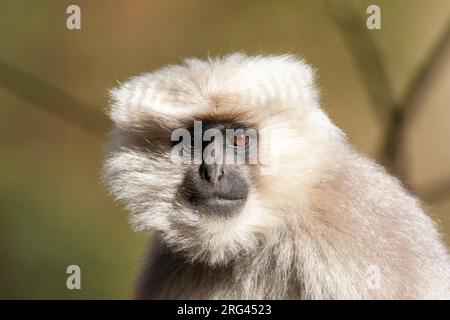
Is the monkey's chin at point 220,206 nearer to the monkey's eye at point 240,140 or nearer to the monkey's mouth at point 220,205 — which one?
the monkey's mouth at point 220,205

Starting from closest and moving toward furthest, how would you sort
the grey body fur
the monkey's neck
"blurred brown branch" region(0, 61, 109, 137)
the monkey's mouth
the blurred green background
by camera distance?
the grey body fur
the monkey's mouth
the monkey's neck
"blurred brown branch" region(0, 61, 109, 137)
the blurred green background

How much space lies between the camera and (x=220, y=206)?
5148mm

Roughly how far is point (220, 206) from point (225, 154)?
1.09 ft

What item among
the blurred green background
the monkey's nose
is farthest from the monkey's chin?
the blurred green background

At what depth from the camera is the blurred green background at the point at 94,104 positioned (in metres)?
10.4

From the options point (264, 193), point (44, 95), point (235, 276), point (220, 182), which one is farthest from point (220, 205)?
point (44, 95)

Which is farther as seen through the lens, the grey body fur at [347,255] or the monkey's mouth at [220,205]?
the monkey's mouth at [220,205]

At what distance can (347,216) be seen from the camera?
17.0 ft

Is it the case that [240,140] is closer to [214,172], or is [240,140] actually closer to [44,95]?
[214,172]

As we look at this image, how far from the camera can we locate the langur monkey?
5109 mm

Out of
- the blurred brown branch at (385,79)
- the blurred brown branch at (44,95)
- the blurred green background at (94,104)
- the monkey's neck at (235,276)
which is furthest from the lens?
the blurred green background at (94,104)

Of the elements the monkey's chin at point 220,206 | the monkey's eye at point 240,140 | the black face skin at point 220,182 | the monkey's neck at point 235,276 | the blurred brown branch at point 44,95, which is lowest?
the monkey's neck at point 235,276

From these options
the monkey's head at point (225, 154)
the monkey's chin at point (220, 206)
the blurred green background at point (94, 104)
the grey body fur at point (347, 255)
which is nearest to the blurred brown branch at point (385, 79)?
the blurred green background at point (94, 104)

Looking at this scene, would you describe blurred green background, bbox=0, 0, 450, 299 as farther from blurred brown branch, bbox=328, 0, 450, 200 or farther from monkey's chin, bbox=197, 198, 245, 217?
monkey's chin, bbox=197, 198, 245, 217
